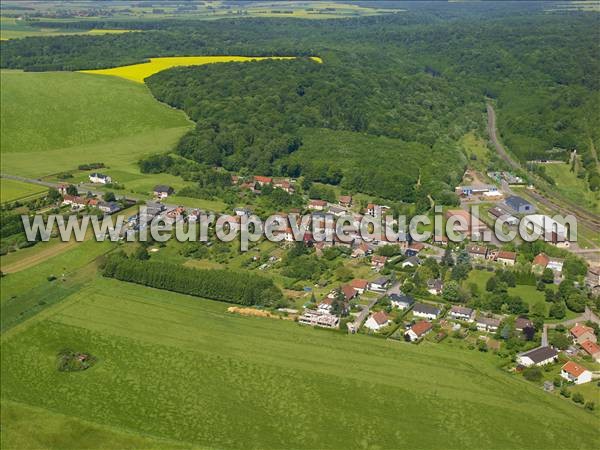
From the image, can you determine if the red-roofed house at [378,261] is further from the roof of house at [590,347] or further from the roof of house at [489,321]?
the roof of house at [590,347]

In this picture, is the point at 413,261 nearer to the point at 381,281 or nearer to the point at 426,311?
the point at 381,281

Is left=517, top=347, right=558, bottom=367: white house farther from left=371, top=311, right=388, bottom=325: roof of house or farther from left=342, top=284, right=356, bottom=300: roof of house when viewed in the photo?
left=342, top=284, right=356, bottom=300: roof of house

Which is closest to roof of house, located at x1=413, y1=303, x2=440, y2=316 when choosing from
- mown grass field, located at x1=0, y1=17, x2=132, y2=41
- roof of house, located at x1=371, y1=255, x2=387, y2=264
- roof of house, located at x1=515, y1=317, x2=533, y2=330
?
roof of house, located at x1=515, y1=317, x2=533, y2=330

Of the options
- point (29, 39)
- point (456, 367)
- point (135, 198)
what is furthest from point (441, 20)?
point (456, 367)

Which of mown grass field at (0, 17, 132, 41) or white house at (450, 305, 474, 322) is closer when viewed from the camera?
white house at (450, 305, 474, 322)

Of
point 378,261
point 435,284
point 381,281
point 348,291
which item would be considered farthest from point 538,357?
point 378,261

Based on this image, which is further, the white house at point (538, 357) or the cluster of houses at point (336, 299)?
the cluster of houses at point (336, 299)

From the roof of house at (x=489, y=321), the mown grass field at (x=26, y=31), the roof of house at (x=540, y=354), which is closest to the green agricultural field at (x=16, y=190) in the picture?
the roof of house at (x=489, y=321)
